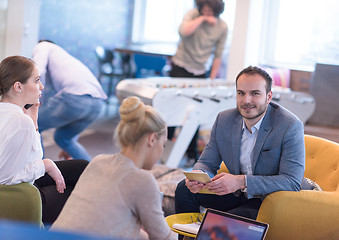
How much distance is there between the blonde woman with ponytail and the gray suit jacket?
0.79 m

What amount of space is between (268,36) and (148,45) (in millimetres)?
2865

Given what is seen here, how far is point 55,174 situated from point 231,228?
2.90ft

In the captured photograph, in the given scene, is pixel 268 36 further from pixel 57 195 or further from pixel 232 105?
pixel 57 195

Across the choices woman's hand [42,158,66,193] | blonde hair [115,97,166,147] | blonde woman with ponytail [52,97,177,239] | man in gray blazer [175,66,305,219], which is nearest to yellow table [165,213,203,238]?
man in gray blazer [175,66,305,219]

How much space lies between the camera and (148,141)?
1.95 meters

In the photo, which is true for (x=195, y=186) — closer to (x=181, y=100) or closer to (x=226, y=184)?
(x=226, y=184)

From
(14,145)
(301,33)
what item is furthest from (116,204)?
(301,33)

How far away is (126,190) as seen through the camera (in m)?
1.86

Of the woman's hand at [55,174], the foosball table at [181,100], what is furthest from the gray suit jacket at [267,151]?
the foosball table at [181,100]

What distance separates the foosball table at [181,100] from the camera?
4352mm

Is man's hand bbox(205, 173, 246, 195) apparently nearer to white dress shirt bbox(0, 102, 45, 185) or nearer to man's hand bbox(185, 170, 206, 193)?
man's hand bbox(185, 170, 206, 193)

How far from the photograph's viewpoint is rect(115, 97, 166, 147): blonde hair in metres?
1.94

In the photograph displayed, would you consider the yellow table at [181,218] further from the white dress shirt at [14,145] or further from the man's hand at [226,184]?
the white dress shirt at [14,145]

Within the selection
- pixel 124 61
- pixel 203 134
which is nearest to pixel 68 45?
pixel 124 61
